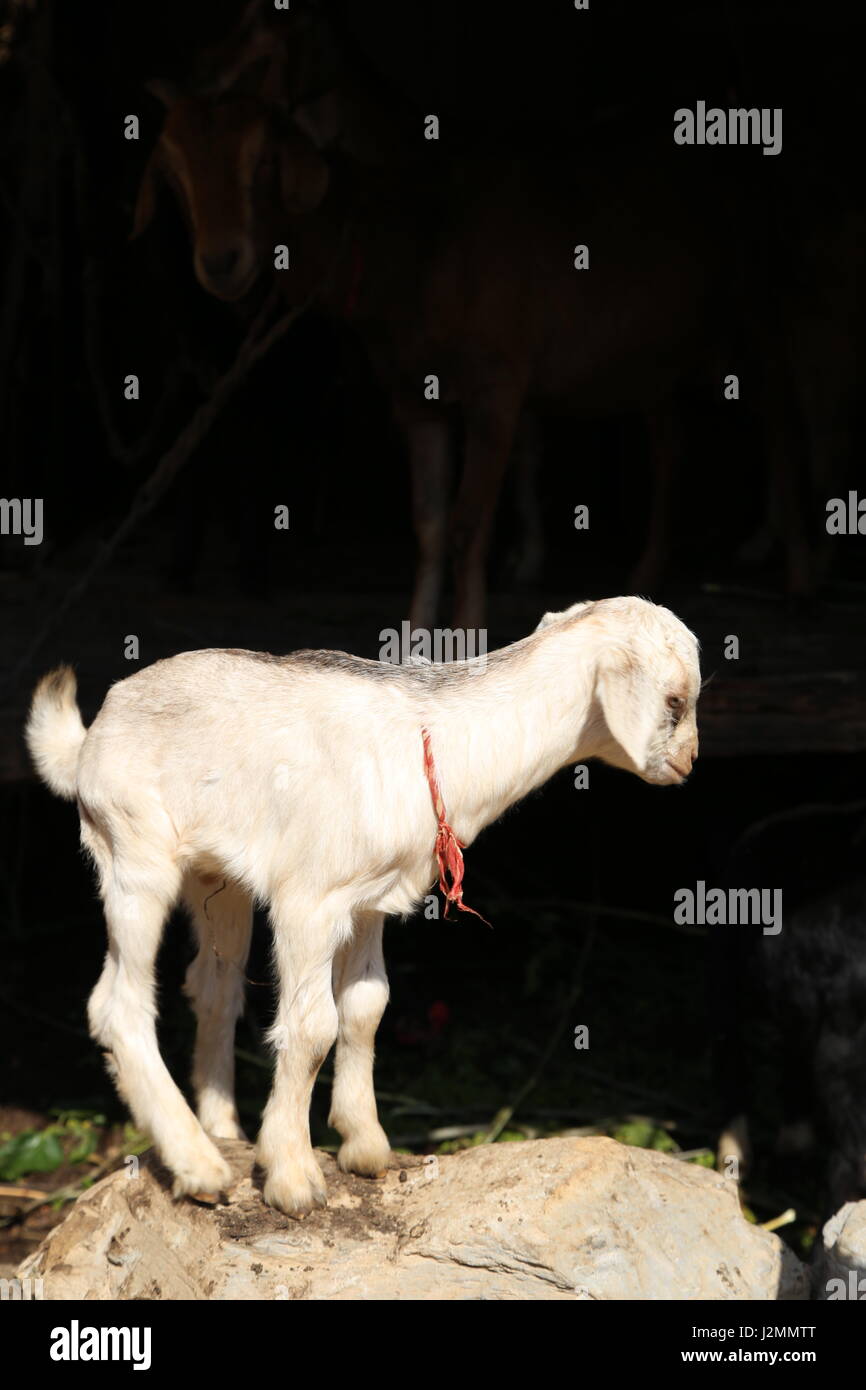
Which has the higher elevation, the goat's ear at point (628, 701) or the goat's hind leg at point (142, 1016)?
the goat's ear at point (628, 701)

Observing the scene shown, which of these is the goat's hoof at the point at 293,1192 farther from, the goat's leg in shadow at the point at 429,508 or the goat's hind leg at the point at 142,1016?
the goat's leg in shadow at the point at 429,508

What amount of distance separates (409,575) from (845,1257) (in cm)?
404

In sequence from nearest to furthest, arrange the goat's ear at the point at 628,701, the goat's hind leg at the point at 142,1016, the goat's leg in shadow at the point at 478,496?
1. the goat's ear at the point at 628,701
2. the goat's hind leg at the point at 142,1016
3. the goat's leg in shadow at the point at 478,496

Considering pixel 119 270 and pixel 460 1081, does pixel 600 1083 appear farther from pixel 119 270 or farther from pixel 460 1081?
pixel 119 270

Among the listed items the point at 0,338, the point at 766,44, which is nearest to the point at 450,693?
the point at 0,338

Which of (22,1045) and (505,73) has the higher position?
(505,73)

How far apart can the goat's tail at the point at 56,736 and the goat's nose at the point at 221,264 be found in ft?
5.19

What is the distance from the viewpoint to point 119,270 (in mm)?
7043

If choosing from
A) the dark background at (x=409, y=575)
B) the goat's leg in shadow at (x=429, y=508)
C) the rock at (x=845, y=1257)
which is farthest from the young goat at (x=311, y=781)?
the goat's leg in shadow at (x=429, y=508)

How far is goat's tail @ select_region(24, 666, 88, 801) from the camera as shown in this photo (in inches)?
155

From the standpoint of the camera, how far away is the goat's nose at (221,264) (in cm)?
490

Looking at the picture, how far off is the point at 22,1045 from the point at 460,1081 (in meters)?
1.73

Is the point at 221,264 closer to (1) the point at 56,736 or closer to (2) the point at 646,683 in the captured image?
(1) the point at 56,736

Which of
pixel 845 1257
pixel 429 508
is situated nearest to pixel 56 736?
pixel 429 508
